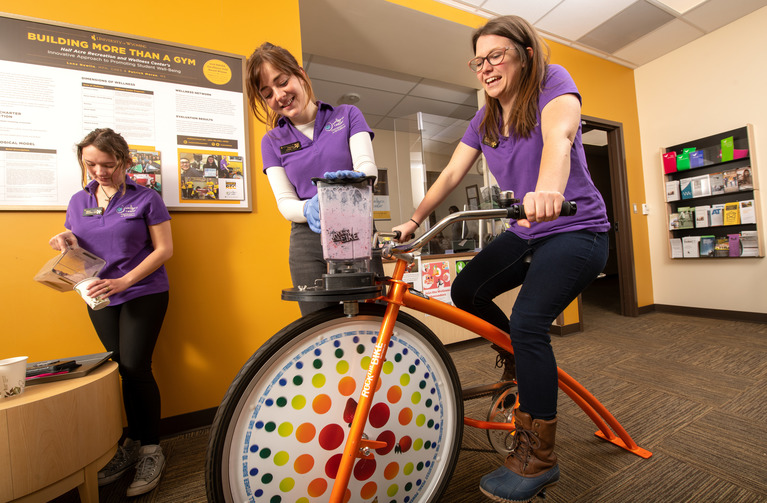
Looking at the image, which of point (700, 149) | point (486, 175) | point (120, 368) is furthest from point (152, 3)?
point (700, 149)

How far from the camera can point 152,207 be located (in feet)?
5.01

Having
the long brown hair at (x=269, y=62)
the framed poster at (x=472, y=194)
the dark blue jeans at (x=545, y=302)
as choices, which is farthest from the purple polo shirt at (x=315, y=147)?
the framed poster at (x=472, y=194)

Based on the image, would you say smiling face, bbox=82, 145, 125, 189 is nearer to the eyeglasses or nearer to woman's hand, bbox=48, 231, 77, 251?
woman's hand, bbox=48, 231, 77, 251

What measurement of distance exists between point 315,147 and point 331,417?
78cm

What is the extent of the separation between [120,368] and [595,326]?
3924 mm

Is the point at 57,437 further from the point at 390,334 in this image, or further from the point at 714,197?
the point at 714,197

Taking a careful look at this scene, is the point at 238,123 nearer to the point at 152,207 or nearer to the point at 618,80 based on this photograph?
the point at 152,207

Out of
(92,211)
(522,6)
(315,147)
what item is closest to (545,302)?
(315,147)

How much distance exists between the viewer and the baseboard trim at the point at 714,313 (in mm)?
3294

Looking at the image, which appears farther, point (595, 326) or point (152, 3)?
point (595, 326)

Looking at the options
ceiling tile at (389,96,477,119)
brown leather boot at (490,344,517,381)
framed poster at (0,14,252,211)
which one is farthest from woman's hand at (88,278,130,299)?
ceiling tile at (389,96,477,119)

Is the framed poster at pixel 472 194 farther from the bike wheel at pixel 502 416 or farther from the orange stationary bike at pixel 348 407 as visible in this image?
the orange stationary bike at pixel 348 407

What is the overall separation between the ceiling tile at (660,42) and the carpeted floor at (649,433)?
3.00m

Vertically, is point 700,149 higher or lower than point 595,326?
higher
